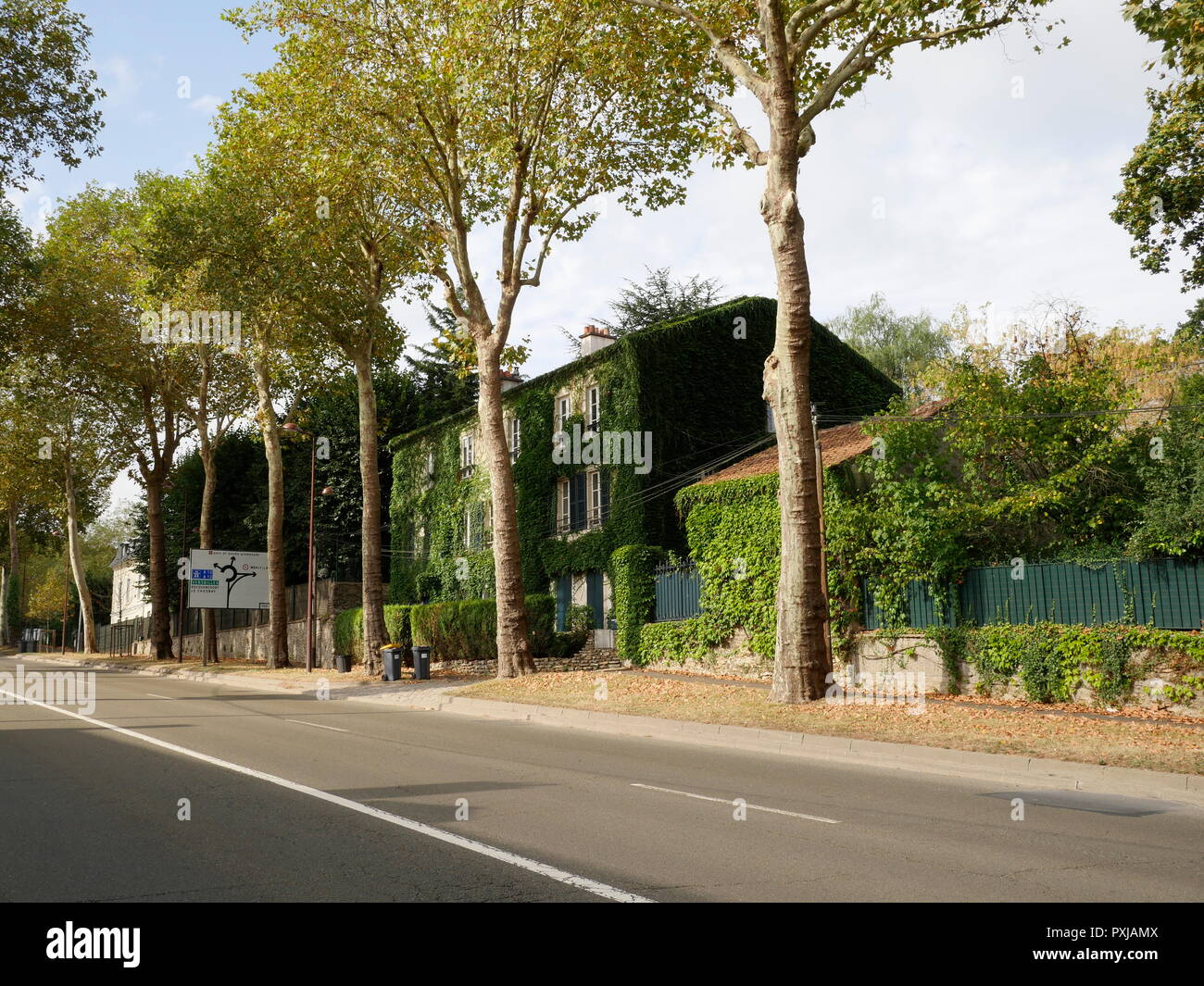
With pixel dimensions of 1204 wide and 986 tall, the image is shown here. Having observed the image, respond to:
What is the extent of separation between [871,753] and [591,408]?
23.0 meters

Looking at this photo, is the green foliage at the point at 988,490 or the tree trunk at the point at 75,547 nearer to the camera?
the green foliage at the point at 988,490

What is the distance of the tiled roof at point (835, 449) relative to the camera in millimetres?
21859

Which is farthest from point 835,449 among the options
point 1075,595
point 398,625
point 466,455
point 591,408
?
point 466,455

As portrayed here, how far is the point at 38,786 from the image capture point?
355 inches

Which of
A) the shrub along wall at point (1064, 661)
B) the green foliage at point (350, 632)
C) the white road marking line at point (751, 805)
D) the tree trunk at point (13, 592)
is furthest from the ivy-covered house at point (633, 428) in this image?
the tree trunk at point (13, 592)

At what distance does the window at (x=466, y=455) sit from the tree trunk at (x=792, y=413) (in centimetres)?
2533

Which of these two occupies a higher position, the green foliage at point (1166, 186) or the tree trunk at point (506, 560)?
the green foliage at point (1166, 186)

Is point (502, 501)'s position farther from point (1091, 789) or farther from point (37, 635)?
point (37, 635)

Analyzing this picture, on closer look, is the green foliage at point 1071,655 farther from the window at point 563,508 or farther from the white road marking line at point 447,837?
the window at point 563,508

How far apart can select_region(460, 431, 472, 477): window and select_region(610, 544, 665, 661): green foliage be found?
15.3 metres

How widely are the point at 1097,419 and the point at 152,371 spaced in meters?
36.3

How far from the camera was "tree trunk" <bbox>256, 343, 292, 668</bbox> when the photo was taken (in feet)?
107
